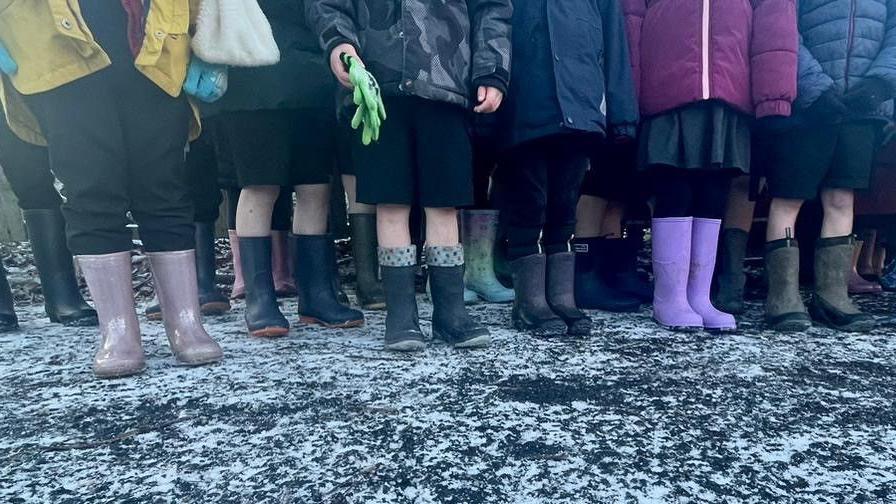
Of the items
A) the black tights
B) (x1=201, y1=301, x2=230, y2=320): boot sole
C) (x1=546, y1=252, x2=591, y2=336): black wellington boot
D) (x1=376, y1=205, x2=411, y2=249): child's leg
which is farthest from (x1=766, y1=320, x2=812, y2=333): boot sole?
(x1=201, y1=301, x2=230, y2=320): boot sole

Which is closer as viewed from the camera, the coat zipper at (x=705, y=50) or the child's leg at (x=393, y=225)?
the child's leg at (x=393, y=225)

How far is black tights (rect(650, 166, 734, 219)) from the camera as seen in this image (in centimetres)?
207

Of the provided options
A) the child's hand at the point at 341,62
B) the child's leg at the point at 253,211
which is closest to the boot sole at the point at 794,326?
the child's hand at the point at 341,62

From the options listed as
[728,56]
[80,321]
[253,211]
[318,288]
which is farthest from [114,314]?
[728,56]

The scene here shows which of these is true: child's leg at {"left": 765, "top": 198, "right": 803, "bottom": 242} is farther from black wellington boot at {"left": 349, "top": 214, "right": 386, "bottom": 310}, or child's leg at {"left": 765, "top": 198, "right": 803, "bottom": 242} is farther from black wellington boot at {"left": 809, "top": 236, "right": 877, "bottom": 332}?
black wellington boot at {"left": 349, "top": 214, "right": 386, "bottom": 310}

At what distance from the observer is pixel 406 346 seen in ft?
5.38

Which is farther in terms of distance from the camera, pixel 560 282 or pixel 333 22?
pixel 560 282

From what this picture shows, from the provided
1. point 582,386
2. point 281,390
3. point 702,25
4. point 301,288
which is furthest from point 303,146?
point 702,25

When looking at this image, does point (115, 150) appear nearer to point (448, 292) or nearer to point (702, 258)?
point (448, 292)

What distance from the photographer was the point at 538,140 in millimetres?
1898

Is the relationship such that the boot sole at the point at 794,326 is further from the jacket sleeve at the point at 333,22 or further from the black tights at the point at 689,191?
the jacket sleeve at the point at 333,22

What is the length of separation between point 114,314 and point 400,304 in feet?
2.72

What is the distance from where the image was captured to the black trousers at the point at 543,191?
193 cm

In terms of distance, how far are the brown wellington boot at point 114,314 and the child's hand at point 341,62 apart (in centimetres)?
81
